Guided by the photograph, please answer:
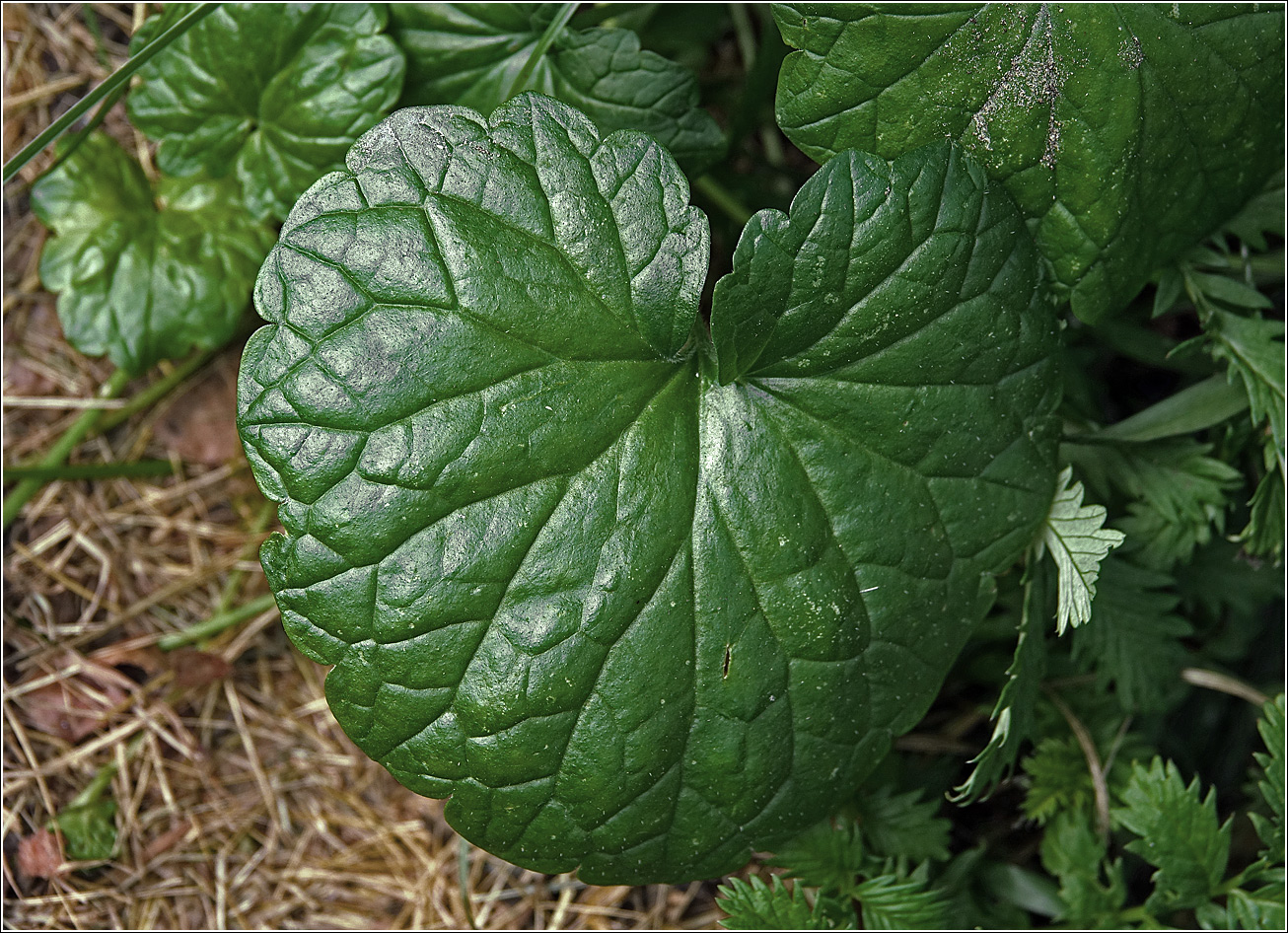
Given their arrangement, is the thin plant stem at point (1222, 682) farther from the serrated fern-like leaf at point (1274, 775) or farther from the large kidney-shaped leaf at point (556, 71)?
the large kidney-shaped leaf at point (556, 71)

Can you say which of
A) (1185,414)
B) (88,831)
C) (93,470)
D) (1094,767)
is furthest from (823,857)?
(93,470)

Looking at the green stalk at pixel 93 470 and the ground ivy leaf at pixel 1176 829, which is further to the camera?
the green stalk at pixel 93 470

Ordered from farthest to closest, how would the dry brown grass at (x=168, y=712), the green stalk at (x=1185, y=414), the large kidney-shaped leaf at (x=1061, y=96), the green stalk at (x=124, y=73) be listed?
the dry brown grass at (x=168, y=712) → the green stalk at (x=1185, y=414) → the green stalk at (x=124, y=73) → the large kidney-shaped leaf at (x=1061, y=96)

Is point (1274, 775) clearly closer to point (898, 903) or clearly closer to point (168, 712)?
point (898, 903)

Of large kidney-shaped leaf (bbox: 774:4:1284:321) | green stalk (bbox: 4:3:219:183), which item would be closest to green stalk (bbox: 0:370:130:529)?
green stalk (bbox: 4:3:219:183)

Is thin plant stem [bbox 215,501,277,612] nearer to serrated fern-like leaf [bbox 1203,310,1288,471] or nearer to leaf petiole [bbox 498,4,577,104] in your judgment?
leaf petiole [bbox 498,4,577,104]

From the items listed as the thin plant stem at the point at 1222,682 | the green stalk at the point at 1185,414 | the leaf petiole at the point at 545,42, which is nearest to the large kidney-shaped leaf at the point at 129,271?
the leaf petiole at the point at 545,42

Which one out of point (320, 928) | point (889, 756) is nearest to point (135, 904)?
point (320, 928)

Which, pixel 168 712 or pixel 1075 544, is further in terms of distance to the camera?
pixel 168 712

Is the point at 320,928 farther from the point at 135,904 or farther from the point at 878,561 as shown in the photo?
the point at 878,561
